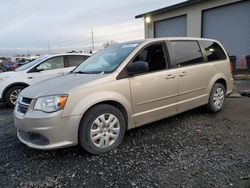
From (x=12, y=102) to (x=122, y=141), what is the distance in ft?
15.0

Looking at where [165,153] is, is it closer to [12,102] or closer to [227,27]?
[12,102]

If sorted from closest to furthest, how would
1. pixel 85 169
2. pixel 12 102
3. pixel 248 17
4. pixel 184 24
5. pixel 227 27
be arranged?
pixel 85 169 < pixel 12 102 < pixel 248 17 < pixel 227 27 < pixel 184 24

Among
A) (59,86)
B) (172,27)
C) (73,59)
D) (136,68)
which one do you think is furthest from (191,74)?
(172,27)

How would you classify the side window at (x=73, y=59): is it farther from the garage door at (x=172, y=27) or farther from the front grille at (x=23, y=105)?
the garage door at (x=172, y=27)

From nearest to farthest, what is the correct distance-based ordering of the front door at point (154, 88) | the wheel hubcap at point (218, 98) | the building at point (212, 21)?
1. the front door at point (154, 88)
2. the wheel hubcap at point (218, 98)
3. the building at point (212, 21)

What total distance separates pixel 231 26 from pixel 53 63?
9112 mm

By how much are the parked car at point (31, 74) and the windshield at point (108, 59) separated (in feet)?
10.6

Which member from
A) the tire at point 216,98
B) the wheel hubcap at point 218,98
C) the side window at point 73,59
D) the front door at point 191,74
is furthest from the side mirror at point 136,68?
the side window at point 73,59

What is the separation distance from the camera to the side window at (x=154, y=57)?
4.16m

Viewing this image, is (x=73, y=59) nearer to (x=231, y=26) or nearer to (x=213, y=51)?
(x=213, y=51)

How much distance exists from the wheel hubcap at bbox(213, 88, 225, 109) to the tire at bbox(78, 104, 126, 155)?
2.50 metres

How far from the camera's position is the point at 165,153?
3500 mm

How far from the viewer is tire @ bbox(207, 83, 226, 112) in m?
5.16

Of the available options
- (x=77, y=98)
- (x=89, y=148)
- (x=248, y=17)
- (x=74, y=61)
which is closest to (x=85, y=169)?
(x=89, y=148)
